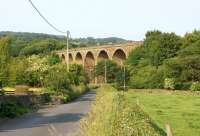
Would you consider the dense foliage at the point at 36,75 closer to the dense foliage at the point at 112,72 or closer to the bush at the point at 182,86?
the bush at the point at 182,86

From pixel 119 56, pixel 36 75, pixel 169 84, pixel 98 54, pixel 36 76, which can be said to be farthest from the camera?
pixel 119 56

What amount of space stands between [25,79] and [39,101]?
3174 centimetres

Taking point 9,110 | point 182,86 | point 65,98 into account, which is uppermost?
point 9,110

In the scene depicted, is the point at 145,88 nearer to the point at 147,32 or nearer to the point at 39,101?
the point at 147,32

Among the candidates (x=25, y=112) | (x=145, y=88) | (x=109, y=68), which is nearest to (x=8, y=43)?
(x=25, y=112)

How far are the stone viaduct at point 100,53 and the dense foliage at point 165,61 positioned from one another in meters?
3.02

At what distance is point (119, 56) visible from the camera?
147 m

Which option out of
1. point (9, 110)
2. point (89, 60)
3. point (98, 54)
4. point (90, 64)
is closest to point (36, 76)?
point (9, 110)

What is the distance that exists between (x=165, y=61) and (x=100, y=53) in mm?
30513

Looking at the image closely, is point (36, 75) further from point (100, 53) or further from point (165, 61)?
point (100, 53)

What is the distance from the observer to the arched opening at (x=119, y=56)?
13995 centimetres

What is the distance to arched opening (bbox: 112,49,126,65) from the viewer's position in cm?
13995

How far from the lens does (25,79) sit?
78.0 m

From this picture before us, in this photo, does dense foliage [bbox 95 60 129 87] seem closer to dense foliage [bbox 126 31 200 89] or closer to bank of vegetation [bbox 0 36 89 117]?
dense foliage [bbox 126 31 200 89]
